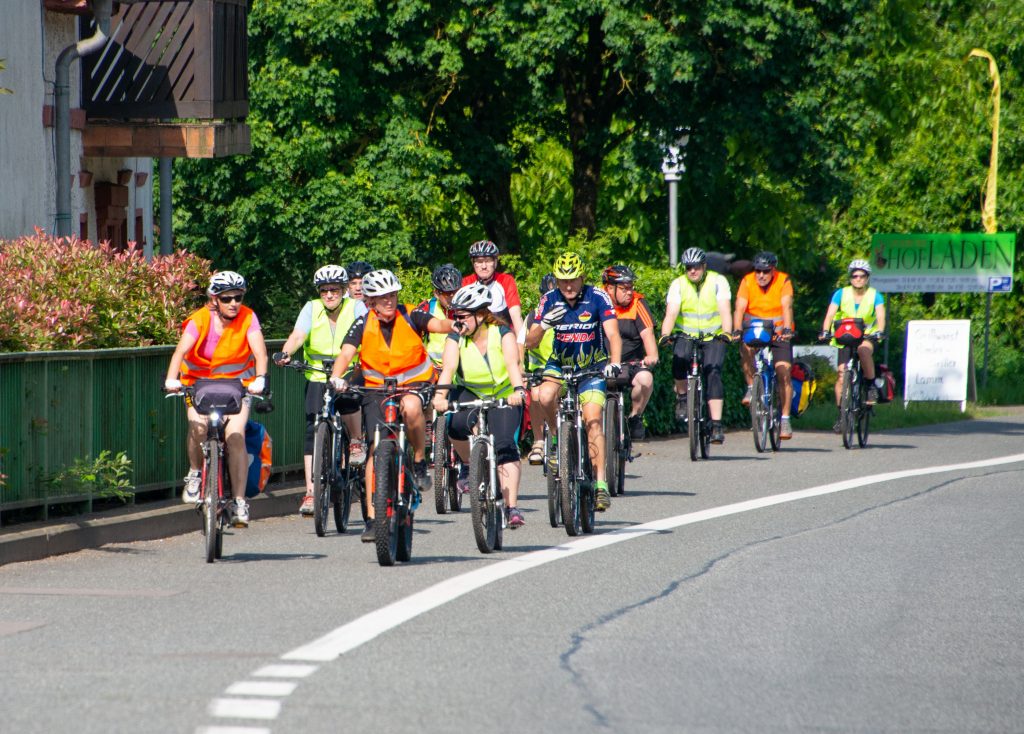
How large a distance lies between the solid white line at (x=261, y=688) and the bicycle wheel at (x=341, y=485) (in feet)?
17.3

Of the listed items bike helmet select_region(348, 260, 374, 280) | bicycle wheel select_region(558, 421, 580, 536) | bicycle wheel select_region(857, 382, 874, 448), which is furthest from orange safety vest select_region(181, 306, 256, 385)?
bicycle wheel select_region(857, 382, 874, 448)

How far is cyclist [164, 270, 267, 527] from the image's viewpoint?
36.5 ft

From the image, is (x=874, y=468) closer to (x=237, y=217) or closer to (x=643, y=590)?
(x=643, y=590)

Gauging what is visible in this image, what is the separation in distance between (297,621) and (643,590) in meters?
1.96

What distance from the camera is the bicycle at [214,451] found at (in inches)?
424

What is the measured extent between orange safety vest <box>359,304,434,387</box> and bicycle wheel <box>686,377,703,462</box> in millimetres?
6383

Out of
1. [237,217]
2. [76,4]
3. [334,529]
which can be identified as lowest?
[334,529]

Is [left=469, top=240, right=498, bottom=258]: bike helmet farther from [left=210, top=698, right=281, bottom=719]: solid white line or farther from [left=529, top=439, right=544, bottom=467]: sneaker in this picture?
[left=210, top=698, right=281, bottom=719]: solid white line

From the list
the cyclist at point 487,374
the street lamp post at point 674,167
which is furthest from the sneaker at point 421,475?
the street lamp post at point 674,167

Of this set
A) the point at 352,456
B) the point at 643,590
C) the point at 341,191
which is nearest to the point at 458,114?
the point at 341,191

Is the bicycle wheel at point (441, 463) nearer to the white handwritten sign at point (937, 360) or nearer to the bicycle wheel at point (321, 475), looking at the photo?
the bicycle wheel at point (321, 475)

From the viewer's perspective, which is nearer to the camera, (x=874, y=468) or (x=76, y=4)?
(x=874, y=468)

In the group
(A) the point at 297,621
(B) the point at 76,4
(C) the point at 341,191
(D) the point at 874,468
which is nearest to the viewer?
(A) the point at 297,621

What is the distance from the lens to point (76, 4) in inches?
801
